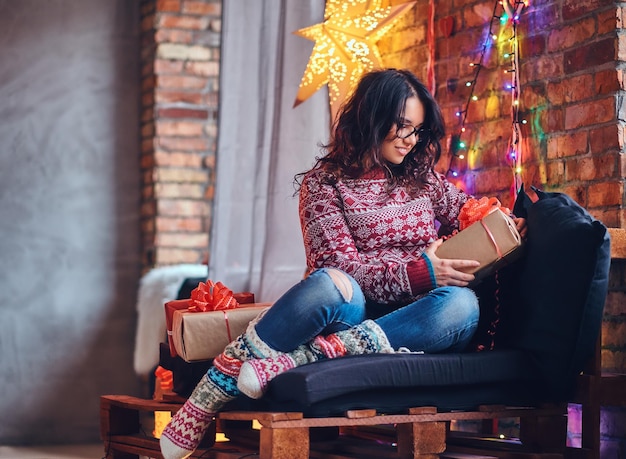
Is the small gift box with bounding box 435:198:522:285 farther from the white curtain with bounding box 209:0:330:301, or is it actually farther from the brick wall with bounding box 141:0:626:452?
the white curtain with bounding box 209:0:330:301

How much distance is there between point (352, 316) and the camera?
2.46 m

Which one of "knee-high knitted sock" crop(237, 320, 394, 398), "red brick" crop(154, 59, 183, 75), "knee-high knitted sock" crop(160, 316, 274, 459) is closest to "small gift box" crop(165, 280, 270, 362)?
"knee-high knitted sock" crop(160, 316, 274, 459)

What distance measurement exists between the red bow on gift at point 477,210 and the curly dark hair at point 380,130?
17 centimetres

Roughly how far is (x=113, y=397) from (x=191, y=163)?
1812 millimetres

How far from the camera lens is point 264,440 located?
88.8 inches

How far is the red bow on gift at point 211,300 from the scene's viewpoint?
108 inches

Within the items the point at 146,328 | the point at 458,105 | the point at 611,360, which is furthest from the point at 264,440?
the point at 146,328

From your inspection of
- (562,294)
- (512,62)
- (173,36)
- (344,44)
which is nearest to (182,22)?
(173,36)

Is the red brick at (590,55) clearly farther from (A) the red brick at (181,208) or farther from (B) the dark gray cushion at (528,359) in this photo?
(A) the red brick at (181,208)

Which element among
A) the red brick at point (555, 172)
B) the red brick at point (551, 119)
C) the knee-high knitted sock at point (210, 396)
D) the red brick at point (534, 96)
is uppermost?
the red brick at point (534, 96)

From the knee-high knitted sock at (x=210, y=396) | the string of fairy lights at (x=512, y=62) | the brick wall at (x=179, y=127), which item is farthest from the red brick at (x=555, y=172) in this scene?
the brick wall at (x=179, y=127)

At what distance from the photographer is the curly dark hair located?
277 centimetres

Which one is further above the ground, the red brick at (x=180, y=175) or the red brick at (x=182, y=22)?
the red brick at (x=182, y=22)

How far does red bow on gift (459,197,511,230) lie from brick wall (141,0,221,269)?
2133 millimetres
